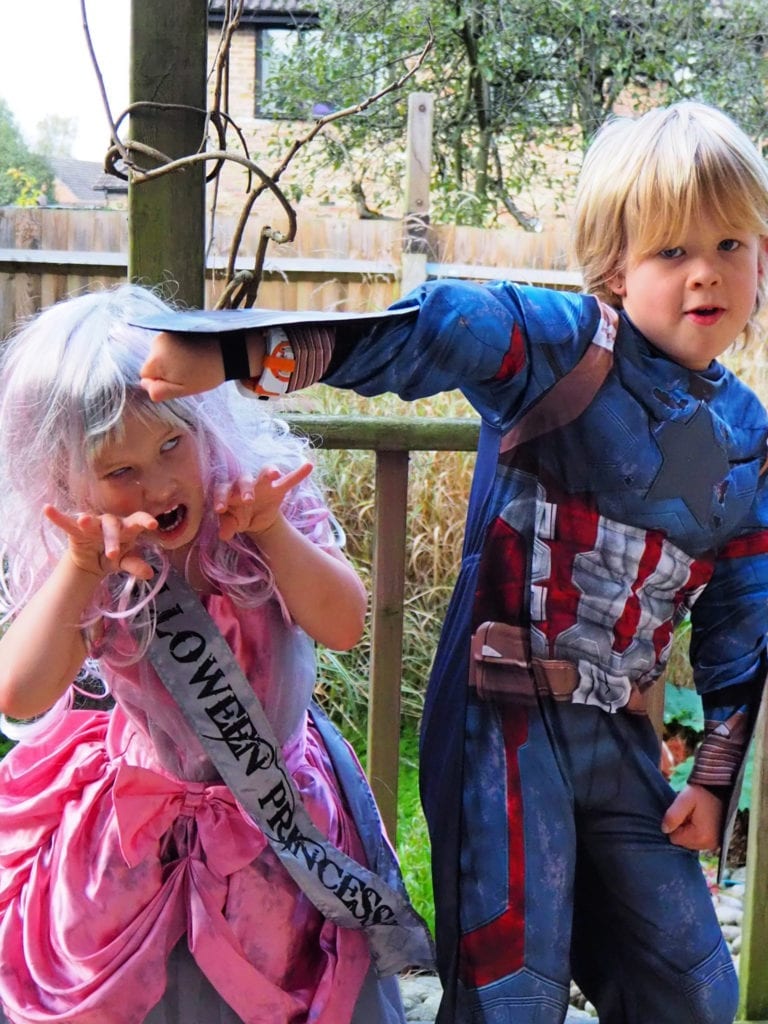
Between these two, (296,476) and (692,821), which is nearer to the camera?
(296,476)

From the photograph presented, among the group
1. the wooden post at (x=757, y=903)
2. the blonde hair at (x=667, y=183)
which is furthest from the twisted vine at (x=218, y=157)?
the wooden post at (x=757, y=903)

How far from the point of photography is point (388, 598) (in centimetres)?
192

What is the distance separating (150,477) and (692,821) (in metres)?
0.82

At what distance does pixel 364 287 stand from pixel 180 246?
4.70 m

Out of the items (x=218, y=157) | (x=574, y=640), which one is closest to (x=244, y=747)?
(x=574, y=640)

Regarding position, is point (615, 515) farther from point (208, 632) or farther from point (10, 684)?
point (10, 684)

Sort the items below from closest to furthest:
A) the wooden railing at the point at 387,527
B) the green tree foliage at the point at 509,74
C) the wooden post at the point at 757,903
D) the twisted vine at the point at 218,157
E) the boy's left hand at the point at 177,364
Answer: the boy's left hand at the point at 177,364 → the twisted vine at the point at 218,157 → the wooden railing at the point at 387,527 → the wooden post at the point at 757,903 → the green tree foliage at the point at 509,74

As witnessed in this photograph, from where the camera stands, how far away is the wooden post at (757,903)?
1996 mm

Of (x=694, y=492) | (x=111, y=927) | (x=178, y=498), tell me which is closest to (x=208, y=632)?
(x=178, y=498)

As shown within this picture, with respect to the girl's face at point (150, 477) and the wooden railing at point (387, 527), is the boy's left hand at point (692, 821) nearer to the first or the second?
the wooden railing at point (387, 527)

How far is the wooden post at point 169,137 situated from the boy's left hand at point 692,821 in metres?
0.95

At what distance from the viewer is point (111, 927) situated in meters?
1.43

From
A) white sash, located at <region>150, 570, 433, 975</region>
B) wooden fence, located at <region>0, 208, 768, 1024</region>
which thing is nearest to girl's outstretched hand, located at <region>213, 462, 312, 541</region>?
white sash, located at <region>150, 570, 433, 975</region>

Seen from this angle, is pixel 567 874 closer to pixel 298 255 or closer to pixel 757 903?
pixel 757 903
